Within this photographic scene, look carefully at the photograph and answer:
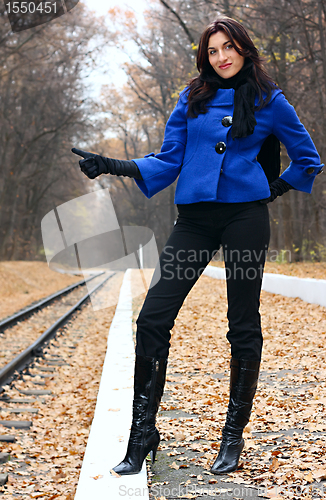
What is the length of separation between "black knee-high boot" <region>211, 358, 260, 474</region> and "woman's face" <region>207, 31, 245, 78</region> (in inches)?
56.9

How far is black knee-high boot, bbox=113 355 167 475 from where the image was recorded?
7.74ft

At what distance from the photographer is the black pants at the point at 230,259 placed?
2.45 metres

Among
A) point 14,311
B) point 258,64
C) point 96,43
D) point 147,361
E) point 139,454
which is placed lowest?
point 14,311

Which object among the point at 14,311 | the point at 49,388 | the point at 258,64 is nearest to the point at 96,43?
the point at 14,311

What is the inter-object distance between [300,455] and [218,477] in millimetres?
497

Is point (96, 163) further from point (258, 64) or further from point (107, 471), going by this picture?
point (107, 471)

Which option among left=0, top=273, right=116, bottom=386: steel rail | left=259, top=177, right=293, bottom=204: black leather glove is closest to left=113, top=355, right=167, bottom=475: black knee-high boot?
left=259, top=177, right=293, bottom=204: black leather glove

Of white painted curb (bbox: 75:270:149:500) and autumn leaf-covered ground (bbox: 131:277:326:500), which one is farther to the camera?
autumn leaf-covered ground (bbox: 131:277:326:500)

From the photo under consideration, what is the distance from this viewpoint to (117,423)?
3.25 metres

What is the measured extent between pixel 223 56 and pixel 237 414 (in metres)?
1.76
